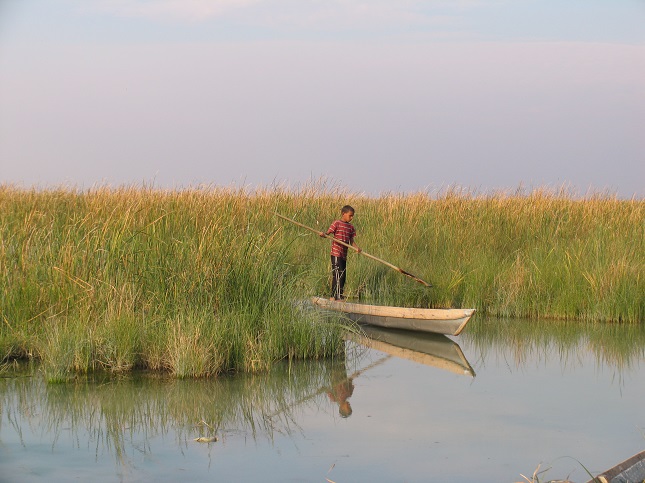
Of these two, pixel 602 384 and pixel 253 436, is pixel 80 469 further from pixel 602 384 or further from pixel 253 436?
pixel 602 384

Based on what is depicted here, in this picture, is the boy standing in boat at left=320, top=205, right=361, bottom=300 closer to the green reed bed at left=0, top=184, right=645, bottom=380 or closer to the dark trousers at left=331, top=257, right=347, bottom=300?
the dark trousers at left=331, top=257, right=347, bottom=300

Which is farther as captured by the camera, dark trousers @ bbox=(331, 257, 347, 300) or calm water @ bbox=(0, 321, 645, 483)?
dark trousers @ bbox=(331, 257, 347, 300)

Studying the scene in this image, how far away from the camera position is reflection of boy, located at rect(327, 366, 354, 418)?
5.88 m

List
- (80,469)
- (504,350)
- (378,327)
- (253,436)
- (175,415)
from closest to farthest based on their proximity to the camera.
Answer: (80,469), (253,436), (175,415), (504,350), (378,327)

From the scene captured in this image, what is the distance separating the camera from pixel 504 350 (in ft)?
26.9

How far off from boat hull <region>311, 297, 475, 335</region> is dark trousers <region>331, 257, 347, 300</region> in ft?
1.71

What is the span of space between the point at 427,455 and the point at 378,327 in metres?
4.70

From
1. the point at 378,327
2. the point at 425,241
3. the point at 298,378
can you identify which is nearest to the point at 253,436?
the point at 298,378

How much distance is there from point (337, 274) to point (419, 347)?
1807 mm

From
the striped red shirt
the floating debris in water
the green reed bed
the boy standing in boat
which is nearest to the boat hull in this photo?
the green reed bed

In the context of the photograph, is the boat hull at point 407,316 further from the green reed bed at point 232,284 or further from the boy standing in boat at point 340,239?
the boy standing in boat at point 340,239

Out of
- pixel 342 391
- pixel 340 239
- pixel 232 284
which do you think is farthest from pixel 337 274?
pixel 342 391

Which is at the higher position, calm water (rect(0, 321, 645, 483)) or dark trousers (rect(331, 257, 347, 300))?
dark trousers (rect(331, 257, 347, 300))

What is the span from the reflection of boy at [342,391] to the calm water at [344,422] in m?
0.02
